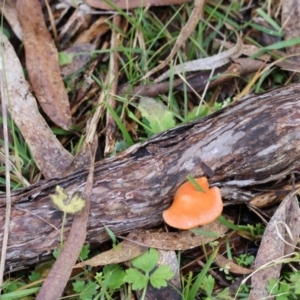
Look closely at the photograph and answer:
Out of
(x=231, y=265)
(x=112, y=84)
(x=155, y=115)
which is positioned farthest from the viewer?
(x=112, y=84)

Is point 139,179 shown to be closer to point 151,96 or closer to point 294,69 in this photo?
point 151,96

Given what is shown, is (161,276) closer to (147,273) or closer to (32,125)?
(147,273)

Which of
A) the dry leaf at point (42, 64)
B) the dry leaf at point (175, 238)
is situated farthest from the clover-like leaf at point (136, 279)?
the dry leaf at point (42, 64)

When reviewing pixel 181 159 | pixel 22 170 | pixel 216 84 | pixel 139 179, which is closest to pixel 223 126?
pixel 181 159

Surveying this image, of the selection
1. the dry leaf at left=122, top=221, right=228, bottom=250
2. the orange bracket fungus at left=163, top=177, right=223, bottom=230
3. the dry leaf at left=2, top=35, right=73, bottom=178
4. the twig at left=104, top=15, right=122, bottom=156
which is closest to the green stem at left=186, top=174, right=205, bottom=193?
the orange bracket fungus at left=163, top=177, right=223, bottom=230

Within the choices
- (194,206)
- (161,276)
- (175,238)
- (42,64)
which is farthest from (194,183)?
(42,64)

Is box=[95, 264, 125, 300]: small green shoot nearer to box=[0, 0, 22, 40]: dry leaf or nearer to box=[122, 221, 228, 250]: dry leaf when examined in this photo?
box=[122, 221, 228, 250]: dry leaf

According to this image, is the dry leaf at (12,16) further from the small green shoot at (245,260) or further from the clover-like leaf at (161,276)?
the small green shoot at (245,260)
